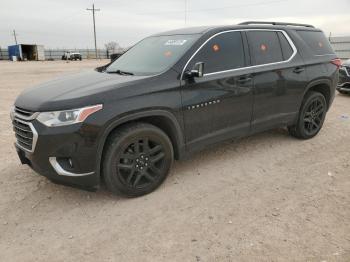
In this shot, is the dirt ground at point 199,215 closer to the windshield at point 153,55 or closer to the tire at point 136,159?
the tire at point 136,159

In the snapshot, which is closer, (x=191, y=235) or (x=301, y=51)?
(x=191, y=235)

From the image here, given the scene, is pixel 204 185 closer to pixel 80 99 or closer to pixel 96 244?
pixel 96 244

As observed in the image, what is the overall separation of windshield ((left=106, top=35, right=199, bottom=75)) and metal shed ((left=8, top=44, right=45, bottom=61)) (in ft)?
171

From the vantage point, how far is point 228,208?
339cm

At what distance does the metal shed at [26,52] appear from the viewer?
50.8 m

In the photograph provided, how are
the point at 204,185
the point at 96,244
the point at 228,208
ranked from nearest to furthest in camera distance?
1. the point at 96,244
2. the point at 228,208
3. the point at 204,185

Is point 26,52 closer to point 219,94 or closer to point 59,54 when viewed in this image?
point 59,54

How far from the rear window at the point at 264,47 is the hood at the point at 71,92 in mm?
1734

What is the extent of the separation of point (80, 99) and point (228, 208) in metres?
1.82

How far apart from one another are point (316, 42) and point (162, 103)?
10.8 feet

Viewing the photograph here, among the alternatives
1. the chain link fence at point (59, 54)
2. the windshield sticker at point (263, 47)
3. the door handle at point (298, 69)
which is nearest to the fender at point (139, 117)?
the windshield sticker at point (263, 47)

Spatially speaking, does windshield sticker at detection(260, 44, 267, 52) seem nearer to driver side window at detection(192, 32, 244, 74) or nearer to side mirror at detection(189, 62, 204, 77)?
driver side window at detection(192, 32, 244, 74)

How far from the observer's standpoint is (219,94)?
399cm

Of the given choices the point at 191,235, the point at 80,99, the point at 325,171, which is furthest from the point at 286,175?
the point at 80,99
